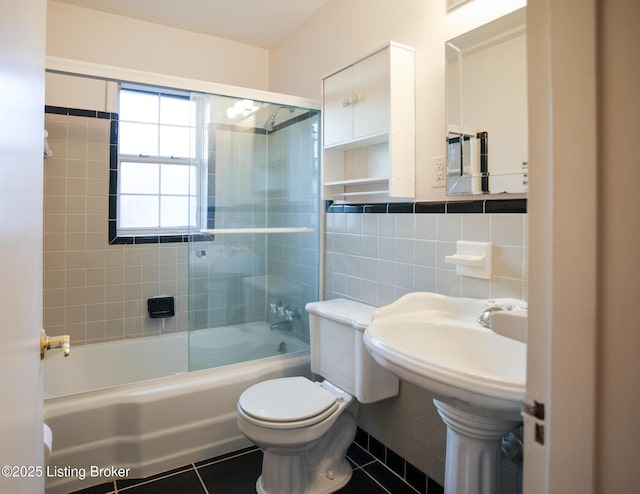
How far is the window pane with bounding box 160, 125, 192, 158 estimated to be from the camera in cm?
287

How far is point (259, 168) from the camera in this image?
231 cm

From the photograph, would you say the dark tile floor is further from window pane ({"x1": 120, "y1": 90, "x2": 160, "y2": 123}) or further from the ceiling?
the ceiling

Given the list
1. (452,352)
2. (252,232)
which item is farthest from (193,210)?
(452,352)

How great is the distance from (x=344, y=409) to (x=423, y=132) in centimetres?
133

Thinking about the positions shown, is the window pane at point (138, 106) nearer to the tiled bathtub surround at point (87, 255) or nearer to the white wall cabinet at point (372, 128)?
the tiled bathtub surround at point (87, 255)

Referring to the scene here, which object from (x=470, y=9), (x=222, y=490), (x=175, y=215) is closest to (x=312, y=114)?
(x=470, y=9)

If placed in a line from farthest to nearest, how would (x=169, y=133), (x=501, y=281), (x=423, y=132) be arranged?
1. (x=169, y=133)
2. (x=423, y=132)
3. (x=501, y=281)

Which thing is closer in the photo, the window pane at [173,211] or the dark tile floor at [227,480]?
the dark tile floor at [227,480]

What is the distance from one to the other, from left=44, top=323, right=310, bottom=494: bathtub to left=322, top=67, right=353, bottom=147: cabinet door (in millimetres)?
1228

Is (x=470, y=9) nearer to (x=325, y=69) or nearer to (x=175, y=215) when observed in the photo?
(x=325, y=69)

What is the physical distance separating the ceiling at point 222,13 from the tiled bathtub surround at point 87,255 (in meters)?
0.71

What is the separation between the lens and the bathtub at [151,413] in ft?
5.75

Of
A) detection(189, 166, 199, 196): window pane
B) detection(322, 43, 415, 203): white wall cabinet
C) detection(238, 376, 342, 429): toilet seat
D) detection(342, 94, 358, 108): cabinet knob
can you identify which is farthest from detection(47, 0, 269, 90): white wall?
detection(238, 376, 342, 429): toilet seat

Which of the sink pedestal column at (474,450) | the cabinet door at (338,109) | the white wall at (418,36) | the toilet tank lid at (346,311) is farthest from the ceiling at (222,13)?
the sink pedestal column at (474,450)
